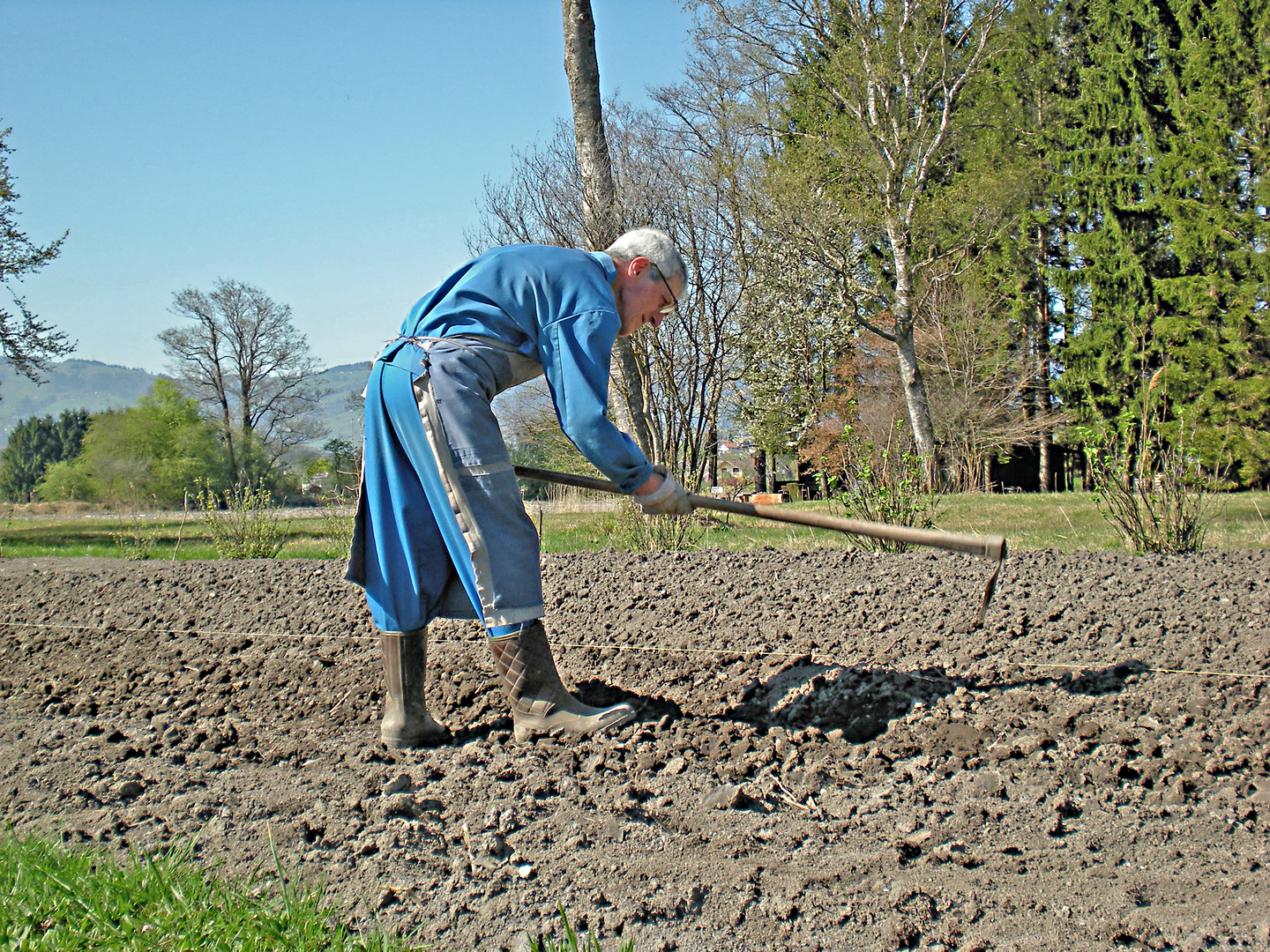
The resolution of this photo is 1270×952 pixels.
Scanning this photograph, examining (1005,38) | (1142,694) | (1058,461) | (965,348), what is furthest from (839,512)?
(1058,461)

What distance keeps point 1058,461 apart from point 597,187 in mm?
22955

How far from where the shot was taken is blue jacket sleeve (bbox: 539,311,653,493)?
2.59 m

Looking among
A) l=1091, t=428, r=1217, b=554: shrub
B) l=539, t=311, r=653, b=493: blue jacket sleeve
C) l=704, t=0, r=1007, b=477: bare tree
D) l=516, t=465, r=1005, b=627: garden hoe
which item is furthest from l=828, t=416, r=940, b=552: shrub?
l=704, t=0, r=1007, b=477: bare tree

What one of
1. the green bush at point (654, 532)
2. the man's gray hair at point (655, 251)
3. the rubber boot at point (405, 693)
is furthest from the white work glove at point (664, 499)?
the green bush at point (654, 532)

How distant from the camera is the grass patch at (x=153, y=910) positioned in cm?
156

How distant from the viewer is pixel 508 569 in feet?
8.81

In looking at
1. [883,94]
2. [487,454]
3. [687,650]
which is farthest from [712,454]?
[487,454]

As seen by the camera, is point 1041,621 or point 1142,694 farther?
point 1041,621

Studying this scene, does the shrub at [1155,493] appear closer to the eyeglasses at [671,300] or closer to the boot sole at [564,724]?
the eyeglasses at [671,300]

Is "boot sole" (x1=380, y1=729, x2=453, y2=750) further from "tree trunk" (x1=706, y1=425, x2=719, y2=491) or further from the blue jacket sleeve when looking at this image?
"tree trunk" (x1=706, y1=425, x2=719, y2=491)

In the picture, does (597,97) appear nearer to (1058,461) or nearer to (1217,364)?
(1217,364)

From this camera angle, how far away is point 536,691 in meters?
2.81

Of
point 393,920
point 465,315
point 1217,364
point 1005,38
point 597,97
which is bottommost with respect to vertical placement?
point 393,920

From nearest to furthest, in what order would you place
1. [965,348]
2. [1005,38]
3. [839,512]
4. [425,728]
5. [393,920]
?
[393,920], [425,728], [839,512], [1005,38], [965,348]
